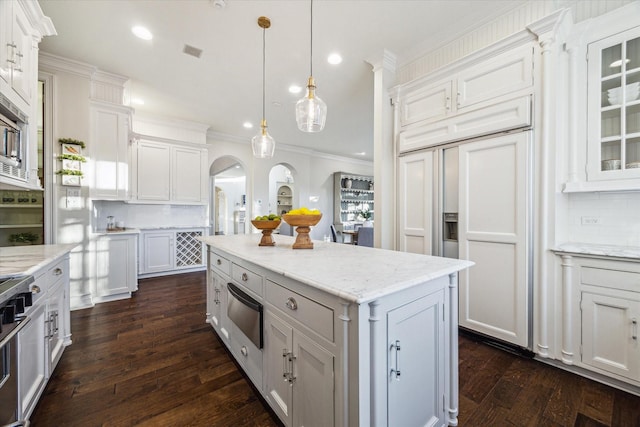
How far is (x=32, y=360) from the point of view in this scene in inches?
58.9

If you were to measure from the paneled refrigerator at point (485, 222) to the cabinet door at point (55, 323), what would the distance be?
120 inches

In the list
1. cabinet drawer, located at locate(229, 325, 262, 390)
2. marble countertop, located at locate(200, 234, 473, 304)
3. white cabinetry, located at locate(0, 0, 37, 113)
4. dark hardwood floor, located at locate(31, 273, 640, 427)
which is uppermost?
white cabinetry, located at locate(0, 0, 37, 113)

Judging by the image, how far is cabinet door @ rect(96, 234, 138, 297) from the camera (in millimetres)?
3451

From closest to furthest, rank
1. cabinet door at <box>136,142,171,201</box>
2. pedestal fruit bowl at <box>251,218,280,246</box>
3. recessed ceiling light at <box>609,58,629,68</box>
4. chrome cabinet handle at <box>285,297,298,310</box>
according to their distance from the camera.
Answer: chrome cabinet handle at <box>285,297,298,310</box>, recessed ceiling light at <box>609,58,629,68</box>, pedestal fruit bowl at <box>251,218,280,246</box>, cabinet door at <box>136,142,171,201</box>

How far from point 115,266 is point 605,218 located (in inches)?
206

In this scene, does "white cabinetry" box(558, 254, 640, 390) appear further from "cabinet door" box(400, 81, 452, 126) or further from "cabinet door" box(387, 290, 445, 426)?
"cabinet door" box(400, 81, 452, 126)

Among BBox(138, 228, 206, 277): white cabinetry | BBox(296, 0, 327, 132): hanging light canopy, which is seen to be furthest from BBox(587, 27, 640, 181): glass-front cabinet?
BBox(138, 228, 206, 277): white cabinetry

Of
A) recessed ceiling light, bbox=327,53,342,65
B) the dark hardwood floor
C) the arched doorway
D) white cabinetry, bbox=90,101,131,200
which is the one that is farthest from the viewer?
the arched doorway

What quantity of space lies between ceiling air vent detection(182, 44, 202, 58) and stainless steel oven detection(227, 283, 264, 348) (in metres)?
2.60

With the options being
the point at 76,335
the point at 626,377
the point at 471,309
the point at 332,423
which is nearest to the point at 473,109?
the point at 471,309

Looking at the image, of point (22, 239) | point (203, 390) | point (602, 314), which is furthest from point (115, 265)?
point (602, 314)

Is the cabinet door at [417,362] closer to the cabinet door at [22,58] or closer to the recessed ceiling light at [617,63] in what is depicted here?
the recessed ceiling light at [617,63]

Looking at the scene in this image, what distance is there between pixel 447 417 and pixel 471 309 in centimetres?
124

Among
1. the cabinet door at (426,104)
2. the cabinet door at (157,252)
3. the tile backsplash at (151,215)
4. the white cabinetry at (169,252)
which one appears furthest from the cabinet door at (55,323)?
the cabinet door at (426,104)
